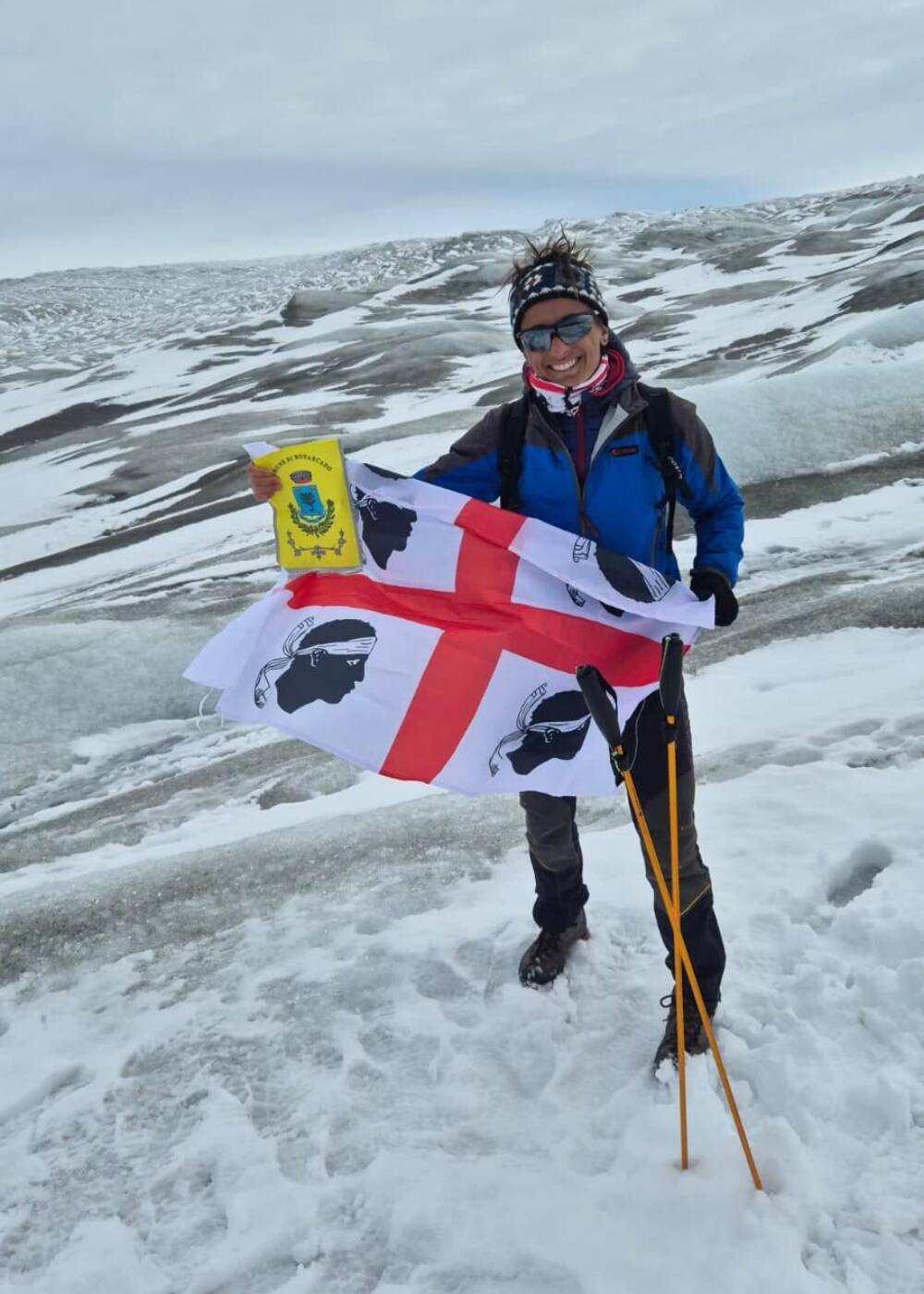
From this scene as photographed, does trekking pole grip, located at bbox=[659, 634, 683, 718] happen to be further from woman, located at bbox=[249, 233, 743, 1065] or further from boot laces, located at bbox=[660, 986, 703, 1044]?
boot laces, located at bbox=[660, 986, 703, 1044]

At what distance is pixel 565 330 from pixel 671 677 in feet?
4.88

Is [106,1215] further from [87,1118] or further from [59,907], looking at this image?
[59,907]

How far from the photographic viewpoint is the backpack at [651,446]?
3.74 meters

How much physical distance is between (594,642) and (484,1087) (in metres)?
2.15

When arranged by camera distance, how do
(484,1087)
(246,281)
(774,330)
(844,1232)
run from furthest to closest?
1. (246,281)
2. (774,330)
3. (484,1087)
4. (844,1232)

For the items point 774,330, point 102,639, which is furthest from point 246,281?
point 102,639

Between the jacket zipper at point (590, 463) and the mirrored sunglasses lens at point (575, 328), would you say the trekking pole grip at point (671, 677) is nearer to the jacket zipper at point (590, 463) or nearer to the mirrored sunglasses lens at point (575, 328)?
the jacket zipper at point (590, 463)

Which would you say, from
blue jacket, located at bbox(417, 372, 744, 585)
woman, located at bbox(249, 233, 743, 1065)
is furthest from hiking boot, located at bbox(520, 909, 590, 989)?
blue jacket, located at bbox(417, 372, 744, 585)

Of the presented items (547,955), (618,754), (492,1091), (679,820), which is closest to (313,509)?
(618,754)

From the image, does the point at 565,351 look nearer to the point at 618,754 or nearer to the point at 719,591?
the point at 719,591

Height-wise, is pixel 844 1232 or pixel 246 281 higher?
pixel 246 281

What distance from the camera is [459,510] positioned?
452cm

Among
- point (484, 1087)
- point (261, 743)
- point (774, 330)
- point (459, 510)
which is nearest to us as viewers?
point (484, 1087)

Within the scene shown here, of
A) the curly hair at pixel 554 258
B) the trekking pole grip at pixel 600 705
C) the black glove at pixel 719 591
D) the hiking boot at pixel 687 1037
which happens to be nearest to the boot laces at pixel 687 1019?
the hiking boot at pixel 687 1037
